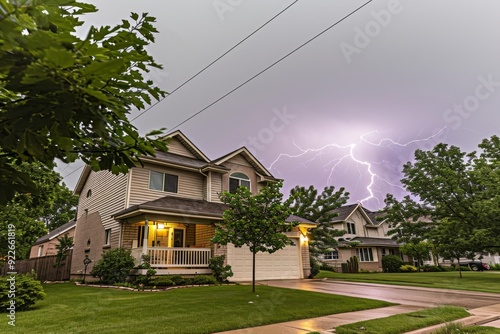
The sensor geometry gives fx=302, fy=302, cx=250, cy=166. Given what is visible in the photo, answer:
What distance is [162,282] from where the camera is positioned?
41.5 ft

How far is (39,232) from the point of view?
16.2 metres

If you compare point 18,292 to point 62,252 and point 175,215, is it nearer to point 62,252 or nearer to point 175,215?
point 175,215

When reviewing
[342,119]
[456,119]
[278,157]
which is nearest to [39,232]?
[278,157]

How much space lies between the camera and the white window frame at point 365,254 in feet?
108

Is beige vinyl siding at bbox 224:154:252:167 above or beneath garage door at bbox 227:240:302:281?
above

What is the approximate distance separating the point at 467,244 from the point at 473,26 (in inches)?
568

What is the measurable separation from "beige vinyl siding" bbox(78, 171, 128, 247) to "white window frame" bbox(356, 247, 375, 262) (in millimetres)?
25916

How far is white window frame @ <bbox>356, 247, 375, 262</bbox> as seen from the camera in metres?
32.8

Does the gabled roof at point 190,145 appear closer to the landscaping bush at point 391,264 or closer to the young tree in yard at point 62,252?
the young tree in yard at point 62,252

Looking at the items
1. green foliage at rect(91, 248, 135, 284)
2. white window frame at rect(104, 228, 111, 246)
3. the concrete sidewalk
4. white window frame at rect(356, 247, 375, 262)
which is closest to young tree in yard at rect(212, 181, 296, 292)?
the concrete sidewalk

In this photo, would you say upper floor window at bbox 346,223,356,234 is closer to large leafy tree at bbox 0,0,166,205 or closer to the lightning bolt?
the lightning bolt

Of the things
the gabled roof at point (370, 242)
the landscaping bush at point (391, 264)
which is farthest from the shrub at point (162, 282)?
the landscaping bush at point (391, 264)

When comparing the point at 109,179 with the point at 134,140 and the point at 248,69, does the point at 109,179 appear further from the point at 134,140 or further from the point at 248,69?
the point at 134,140

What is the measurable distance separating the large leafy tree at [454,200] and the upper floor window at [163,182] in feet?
62.6
